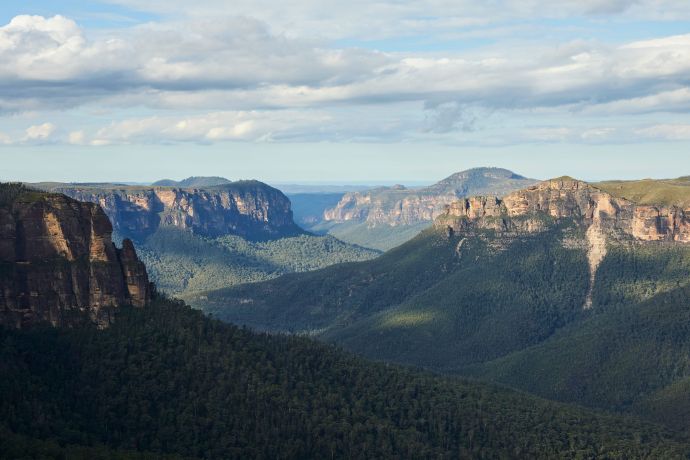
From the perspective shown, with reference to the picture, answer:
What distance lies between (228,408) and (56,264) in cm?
3928

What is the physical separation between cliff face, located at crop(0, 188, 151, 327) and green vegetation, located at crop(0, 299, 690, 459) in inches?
144

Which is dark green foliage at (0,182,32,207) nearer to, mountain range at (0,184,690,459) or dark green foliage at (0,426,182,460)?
mountain range at (0,184,690,459)

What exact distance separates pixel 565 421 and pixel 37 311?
100765mm

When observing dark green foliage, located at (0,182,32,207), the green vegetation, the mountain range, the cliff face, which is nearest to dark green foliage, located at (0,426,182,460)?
the green vegetation

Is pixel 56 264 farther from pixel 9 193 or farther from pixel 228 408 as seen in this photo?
pixel 228 408

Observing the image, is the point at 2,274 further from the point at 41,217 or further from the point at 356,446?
the point at 356,446

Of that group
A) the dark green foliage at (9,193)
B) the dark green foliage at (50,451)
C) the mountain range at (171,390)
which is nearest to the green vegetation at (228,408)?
the mountain range at (171,390)

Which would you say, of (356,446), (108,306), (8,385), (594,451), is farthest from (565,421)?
(8,385)

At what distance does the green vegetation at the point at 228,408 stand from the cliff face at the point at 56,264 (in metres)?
3.66

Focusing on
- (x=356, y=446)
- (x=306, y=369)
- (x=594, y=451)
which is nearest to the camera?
(x=356, y=446)

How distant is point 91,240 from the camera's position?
178m

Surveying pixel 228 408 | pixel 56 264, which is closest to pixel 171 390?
pixel 228 408

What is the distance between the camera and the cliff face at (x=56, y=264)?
171 meters

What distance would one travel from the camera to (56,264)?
173750 millimetres
